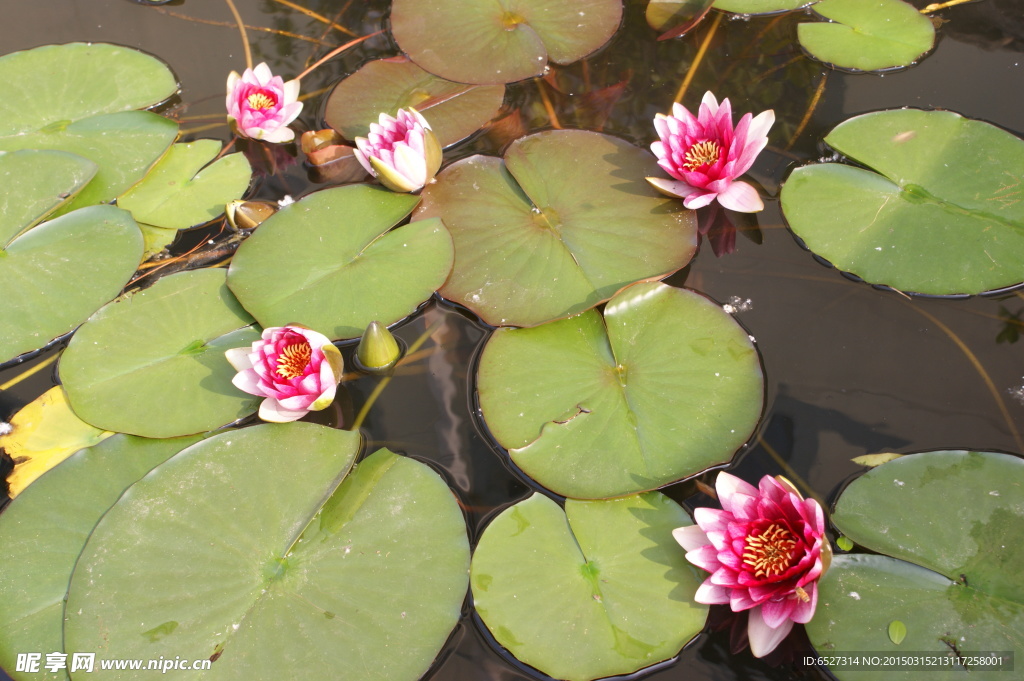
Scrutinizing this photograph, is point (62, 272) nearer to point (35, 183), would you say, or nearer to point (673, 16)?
point (35, 183)

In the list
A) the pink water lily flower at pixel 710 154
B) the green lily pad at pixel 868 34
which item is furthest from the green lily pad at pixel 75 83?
the green lily pad at pixel 868 34

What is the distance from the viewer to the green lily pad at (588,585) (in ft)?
6.57

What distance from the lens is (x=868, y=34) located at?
355 cm

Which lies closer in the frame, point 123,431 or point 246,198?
point 123,431

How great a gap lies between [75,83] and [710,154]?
11.4 ft

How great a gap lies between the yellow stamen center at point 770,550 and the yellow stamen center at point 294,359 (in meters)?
1.71

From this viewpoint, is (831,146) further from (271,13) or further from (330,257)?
(271,13)

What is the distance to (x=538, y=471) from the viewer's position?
2.33 metres

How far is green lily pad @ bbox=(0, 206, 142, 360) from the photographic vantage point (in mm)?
2861

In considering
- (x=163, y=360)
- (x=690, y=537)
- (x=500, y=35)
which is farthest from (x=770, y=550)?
(x=500, y=35)

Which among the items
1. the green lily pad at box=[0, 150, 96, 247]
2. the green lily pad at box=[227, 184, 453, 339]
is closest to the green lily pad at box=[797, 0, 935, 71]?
the green lily pad at box=[227, 184, 453, 339]

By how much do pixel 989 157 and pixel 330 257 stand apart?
290cm

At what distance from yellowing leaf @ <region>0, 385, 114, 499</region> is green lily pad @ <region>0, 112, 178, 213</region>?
→ 1136 millimetres

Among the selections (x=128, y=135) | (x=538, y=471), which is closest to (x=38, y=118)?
(x=128, y=135)
